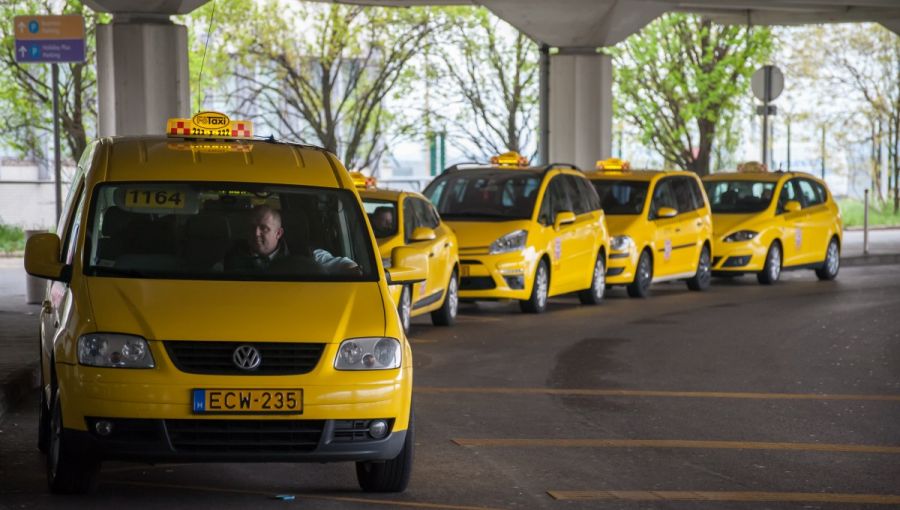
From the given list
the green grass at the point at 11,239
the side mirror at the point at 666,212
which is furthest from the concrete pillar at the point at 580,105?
the green grass at the point at 11,239

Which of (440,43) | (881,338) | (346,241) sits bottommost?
(881,338)

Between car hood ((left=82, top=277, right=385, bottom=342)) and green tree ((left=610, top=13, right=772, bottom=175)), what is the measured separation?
96.6 ft

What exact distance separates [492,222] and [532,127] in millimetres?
20847

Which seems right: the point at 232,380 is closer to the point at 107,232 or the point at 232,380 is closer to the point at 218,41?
the point at 107,232

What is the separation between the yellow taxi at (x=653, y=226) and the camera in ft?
69.6

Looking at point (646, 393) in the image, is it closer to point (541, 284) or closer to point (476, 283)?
point (476, 283)

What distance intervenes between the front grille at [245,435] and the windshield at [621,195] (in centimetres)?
1435

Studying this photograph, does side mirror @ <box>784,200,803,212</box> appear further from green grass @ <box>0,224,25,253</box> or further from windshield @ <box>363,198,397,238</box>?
green grass @ <box>0,224,25,253</box>

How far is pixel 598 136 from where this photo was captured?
2827cm

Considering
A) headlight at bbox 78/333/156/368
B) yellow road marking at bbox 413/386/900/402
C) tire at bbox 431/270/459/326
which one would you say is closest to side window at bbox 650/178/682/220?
tire at bbox 431/270/459/326

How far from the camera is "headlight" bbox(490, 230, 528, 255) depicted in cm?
1819

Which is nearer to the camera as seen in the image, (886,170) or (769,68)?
(769,68)

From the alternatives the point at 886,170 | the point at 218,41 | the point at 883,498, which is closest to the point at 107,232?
the point at 883,498

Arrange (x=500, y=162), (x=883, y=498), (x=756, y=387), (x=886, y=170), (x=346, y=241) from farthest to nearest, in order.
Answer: (x=886, y=170)
(x=500, y=162)
(x=756, y=387)
(x=346, y=241)
(x=883, y=498)
